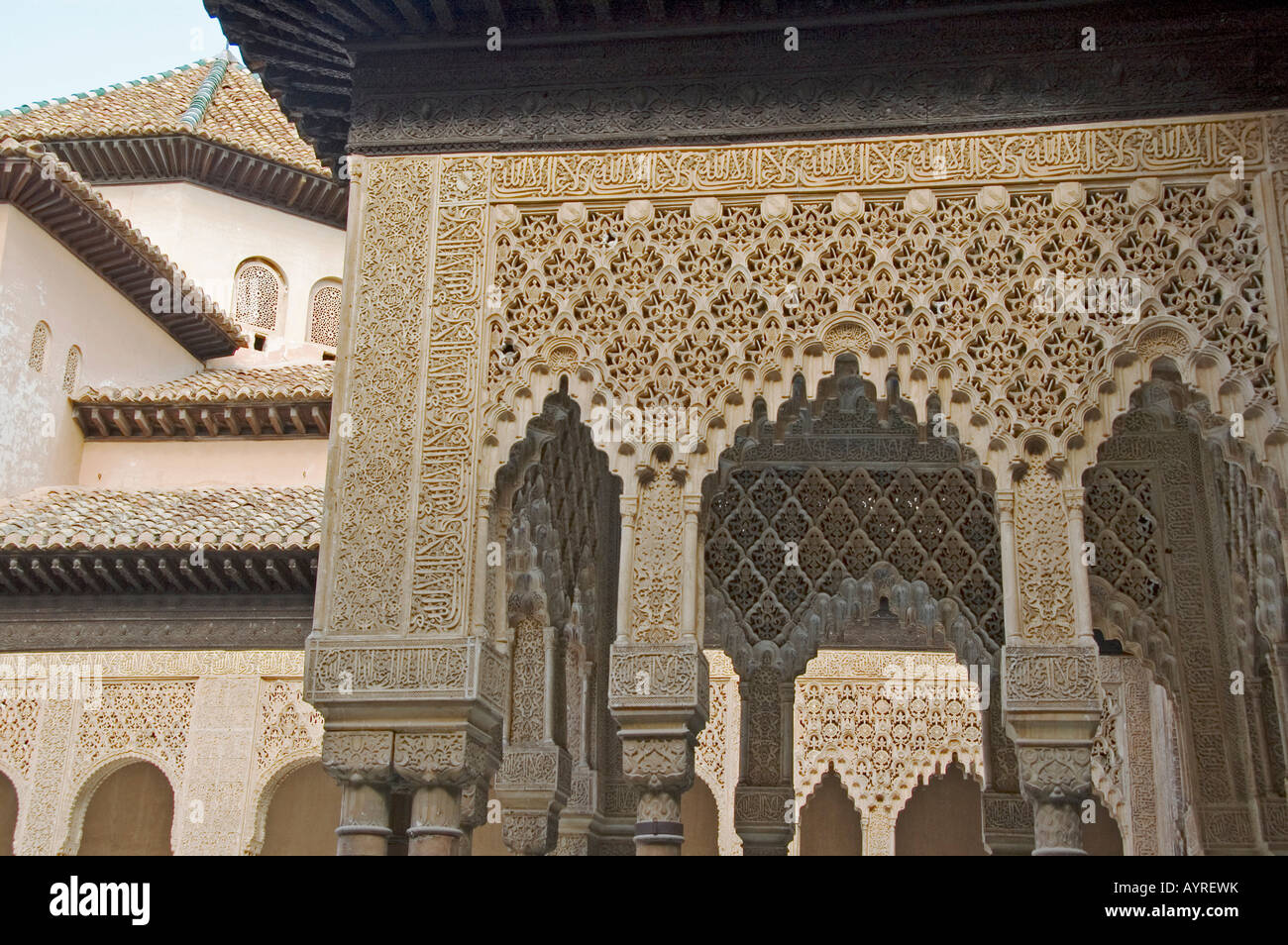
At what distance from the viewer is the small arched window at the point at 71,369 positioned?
1419 centimetres

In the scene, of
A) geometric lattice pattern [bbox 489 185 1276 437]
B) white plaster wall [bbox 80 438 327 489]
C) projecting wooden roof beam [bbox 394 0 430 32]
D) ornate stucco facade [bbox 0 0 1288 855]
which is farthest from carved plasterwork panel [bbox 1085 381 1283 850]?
white plaster wall [bbox 80 438 327 489]

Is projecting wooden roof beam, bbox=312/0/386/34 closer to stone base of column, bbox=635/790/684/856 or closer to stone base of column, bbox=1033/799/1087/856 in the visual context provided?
stone base of column, bbox=635/790/684/856

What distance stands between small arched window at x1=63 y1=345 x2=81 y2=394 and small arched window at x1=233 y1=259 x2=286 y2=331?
2.56 m

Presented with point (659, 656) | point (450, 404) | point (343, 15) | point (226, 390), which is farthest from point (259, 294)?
point (659, 656)

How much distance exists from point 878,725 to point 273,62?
972cm

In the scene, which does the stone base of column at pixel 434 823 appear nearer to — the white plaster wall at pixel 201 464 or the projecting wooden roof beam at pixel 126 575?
the projecting wooden roof beam at pixel 126 575

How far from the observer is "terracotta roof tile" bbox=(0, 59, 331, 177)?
53.8 feet

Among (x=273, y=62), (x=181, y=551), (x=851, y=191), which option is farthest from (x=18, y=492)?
(x=851, y=191)

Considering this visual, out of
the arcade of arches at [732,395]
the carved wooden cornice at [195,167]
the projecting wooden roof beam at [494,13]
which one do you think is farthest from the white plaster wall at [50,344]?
the projecting wooden roof beam at [494,13]

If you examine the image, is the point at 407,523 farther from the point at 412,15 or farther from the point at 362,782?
the point at 412,15

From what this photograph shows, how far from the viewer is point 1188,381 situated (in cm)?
660

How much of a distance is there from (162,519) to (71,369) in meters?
3.05

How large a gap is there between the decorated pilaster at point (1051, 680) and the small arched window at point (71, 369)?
10340 mm
